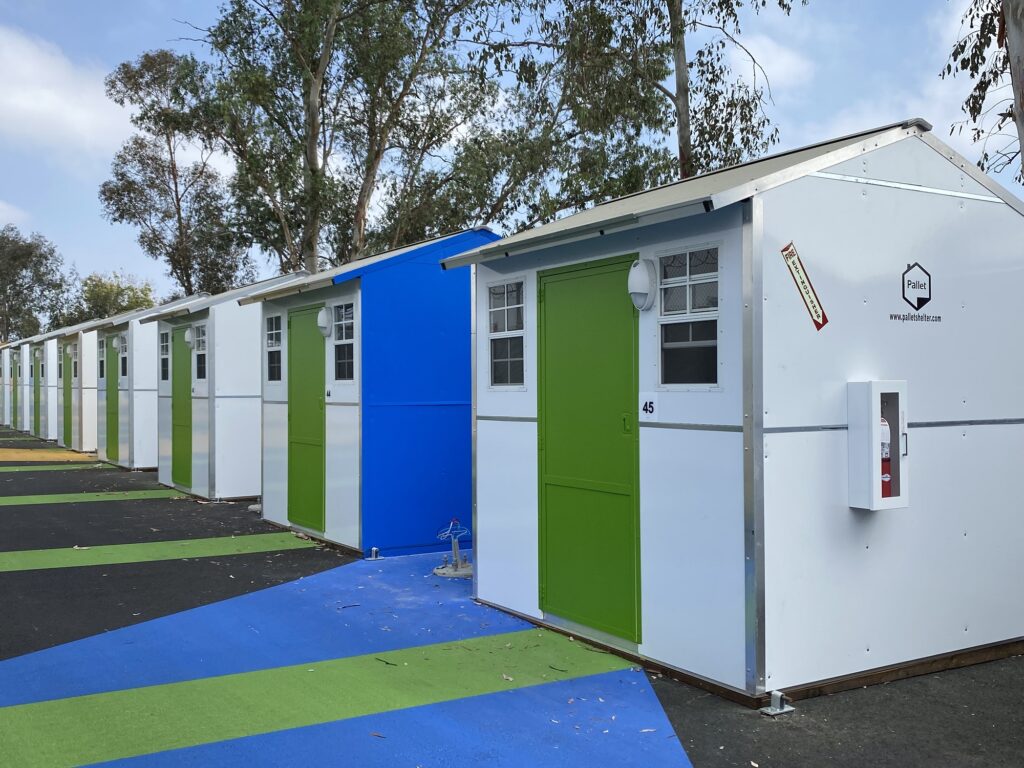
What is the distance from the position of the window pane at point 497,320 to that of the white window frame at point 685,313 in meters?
1.76

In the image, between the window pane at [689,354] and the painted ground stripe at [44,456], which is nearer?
the window pane at [689,354]

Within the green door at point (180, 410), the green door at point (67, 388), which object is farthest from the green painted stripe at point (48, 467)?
the green door at point (180, 410)

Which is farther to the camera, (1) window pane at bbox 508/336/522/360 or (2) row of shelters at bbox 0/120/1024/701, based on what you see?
(1) window pane at bbox 508/336/522/360

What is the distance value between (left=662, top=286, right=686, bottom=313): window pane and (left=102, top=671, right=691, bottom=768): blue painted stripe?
2181mm

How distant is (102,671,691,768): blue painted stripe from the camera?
4.39 meters

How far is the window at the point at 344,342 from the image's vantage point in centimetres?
970

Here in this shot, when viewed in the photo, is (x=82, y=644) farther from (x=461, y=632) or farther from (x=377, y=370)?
(x=377, y=370)

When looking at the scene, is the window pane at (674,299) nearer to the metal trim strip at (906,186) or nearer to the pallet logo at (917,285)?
the metal trim strip at (906,186)

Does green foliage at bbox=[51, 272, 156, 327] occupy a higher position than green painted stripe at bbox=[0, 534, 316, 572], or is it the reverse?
green foliage at bbox=[51, 272, 156, 327]

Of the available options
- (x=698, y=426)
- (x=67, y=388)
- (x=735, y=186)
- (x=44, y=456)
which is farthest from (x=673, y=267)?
(x=67, y=388)

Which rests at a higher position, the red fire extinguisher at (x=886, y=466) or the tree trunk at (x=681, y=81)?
the tree trunk at (x=681, y=81)

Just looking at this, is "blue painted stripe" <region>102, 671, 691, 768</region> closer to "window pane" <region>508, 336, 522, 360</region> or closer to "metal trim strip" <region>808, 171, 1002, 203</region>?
"window pane" <region>508, 336, 522, 360</region>

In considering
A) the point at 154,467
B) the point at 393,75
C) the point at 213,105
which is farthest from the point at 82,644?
the point at 393,75

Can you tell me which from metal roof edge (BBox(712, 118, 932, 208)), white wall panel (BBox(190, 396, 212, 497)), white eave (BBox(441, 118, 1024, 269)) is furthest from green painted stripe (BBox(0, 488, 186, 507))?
metal roof edge (BBox(712, 118, 932, 208))
